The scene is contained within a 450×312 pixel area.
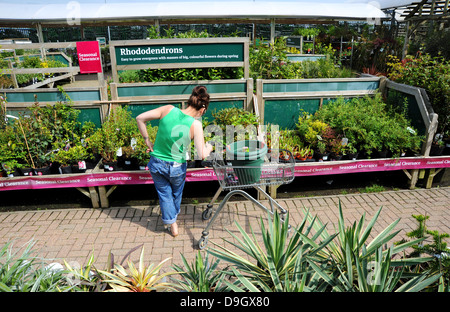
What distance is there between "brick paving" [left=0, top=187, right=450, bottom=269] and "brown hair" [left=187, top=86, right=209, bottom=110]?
4.91 feet

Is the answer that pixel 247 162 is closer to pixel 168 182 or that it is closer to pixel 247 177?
pixel 247 177

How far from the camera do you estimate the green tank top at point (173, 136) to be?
11.7 feet

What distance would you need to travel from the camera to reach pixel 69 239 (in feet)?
13.4

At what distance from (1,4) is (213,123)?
14484 mm

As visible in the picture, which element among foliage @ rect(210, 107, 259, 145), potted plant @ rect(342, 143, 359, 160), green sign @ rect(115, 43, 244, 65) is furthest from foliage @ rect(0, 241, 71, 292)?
potted plant @ rect(342, 143, 359, 160)

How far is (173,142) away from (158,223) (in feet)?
4.45

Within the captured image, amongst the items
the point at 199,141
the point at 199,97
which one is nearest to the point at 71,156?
the point at 199,141

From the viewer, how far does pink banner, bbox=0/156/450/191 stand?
15.1ft

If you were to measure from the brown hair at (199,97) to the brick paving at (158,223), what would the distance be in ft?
4.91

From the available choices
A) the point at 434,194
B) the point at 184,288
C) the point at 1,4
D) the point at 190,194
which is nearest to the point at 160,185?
the point at 190,194

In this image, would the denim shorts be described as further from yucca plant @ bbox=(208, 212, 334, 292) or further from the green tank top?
yucca plant @ bbox=(208, 212, 334, 292)

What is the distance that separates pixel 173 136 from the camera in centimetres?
360

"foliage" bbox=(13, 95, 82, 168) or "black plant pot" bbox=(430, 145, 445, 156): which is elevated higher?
"foliage" bbox=(13, 95, 82, 168)
